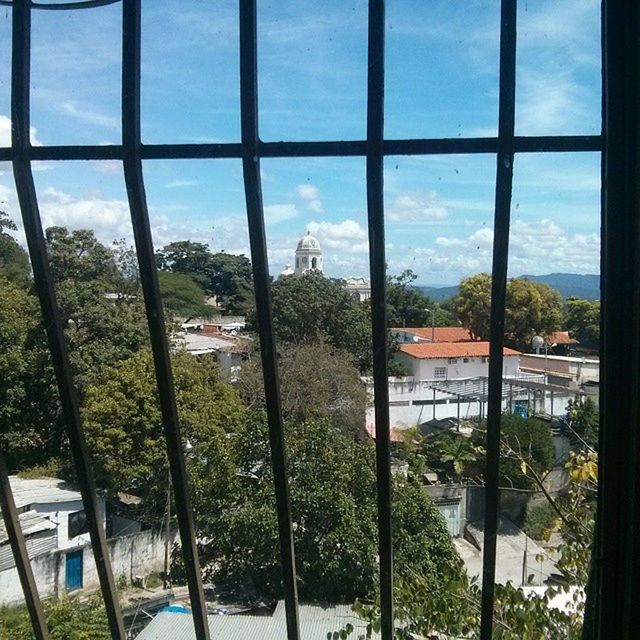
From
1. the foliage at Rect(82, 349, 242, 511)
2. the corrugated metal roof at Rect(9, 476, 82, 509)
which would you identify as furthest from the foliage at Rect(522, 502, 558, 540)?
the corrugated metal roof at Rect(9, 476, 82, 509)

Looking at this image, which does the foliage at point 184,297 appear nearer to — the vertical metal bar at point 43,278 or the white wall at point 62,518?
the vertical metal bar at point 43,278

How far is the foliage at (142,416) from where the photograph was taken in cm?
502

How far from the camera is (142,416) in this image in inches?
210

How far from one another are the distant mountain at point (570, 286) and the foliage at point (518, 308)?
0.15ft

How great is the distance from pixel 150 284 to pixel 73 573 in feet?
13.6

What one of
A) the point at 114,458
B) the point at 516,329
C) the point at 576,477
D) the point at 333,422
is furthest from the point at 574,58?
the point at 114,458

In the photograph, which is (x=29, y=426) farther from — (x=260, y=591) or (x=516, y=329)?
(x=516, y=329)

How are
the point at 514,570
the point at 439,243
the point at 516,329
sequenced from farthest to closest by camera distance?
the point at 514,570 → the point at 516,329 → the point at 439,243

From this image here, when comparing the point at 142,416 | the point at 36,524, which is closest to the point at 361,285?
the point at 142,416

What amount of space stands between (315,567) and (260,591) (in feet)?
1.51

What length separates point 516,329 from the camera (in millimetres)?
2170

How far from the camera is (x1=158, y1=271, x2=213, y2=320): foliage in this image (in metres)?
2.41

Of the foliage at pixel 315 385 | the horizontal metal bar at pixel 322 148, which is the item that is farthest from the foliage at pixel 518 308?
the foliage at pixel 315 385

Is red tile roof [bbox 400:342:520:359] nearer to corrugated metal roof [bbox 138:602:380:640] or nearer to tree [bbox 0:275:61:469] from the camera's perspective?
corrugated metal roof [bbox 138:602:380:640]
